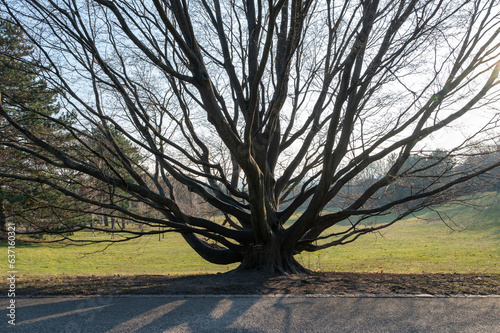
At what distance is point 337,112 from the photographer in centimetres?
574

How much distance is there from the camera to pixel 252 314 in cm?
446

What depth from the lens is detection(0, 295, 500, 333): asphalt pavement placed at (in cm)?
404

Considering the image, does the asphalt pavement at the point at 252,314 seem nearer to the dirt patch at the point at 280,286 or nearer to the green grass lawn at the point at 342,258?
the dirt patch at the point at 280,286

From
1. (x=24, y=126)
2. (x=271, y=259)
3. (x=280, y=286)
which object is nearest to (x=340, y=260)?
(x=271, y=259)

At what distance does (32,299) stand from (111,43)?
5613mm

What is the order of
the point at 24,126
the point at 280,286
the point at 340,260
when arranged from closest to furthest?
1. the point at 280,286
2. the point at 24,126
3. the point at 340,260

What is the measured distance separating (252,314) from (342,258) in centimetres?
1767

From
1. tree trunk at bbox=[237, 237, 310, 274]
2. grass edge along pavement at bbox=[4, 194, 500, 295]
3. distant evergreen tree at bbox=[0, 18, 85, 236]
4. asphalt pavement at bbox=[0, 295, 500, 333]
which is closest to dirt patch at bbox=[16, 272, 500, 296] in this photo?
grass edge along pavement at bbox=[4, 194, 500, 295]

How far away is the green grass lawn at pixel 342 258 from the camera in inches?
571

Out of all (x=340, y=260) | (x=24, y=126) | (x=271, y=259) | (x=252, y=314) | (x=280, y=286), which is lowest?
(x=340, y=260)

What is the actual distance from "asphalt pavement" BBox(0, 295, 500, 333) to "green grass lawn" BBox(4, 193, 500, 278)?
346 cm

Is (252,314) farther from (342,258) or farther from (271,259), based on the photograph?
(342,258)

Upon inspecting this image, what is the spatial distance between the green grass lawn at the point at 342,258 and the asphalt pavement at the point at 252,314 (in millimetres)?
3459

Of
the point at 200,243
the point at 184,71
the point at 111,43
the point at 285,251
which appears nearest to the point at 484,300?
the point at 285,251
